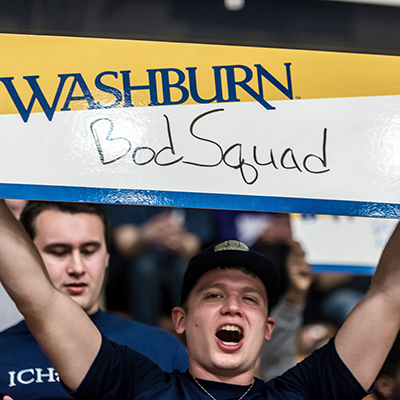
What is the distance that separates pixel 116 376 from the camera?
151 cm

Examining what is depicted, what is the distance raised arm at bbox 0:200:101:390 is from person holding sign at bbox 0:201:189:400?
50 centimetres

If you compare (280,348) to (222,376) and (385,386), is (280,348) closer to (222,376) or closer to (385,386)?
(385,386)

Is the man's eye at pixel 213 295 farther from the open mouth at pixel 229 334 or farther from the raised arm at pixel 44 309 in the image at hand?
the raised arm at pixel 44 309

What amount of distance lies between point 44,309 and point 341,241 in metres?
1.48

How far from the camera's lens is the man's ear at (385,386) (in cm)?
222

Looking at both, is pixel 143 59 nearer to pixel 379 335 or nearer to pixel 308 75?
pixel 308 75

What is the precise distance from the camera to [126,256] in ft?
7.91

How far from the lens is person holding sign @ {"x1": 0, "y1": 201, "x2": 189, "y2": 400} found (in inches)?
79.0

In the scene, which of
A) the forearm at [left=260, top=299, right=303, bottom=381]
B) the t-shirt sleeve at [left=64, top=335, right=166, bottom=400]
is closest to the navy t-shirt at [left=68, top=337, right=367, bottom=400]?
the t-shirt sleeve at [left=64, top=335, right=166, bottom=400]

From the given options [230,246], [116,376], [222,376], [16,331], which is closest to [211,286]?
[230,246]

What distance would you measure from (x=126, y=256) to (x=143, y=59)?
1.15 meters

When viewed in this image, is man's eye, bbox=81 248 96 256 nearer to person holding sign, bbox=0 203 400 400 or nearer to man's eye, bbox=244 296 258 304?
person holding sign, bbox=0 203 400 400

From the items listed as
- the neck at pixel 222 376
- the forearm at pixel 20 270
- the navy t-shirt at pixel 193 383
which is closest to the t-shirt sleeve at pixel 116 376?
the navy t-shirt at pixel 193 383

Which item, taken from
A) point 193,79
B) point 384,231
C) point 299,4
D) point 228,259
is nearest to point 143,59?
point 193,79
